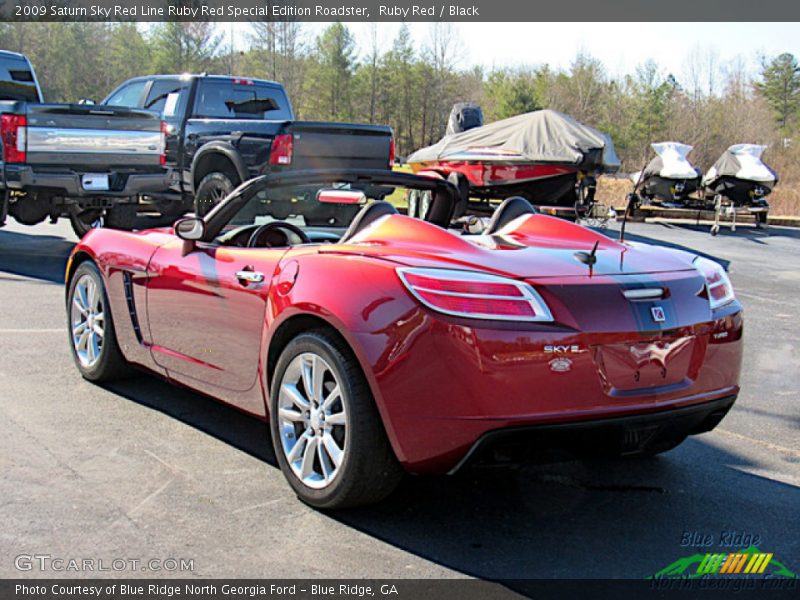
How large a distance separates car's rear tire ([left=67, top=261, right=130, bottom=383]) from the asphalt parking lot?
0.13 metres

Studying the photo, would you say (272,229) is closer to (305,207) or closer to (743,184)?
(305,207)

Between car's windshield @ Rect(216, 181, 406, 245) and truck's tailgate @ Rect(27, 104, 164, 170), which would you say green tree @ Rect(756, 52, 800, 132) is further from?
car's windshield @ Rect(216, 181, 406, 245)

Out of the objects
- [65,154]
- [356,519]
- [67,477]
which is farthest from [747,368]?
[65,154]

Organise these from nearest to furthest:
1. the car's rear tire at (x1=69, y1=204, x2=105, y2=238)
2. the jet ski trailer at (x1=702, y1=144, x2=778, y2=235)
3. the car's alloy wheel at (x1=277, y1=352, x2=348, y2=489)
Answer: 1. the car's alloy wheel at (x1=277, y1=352, x2=348, y2=489)
2. the car's rear tire at (x1=69, y1=204, x2=105, y2=238)
3. the jet ski trailer at (x1=702, y1=144, x2=778, y2=235)

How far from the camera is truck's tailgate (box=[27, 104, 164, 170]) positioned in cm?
1146

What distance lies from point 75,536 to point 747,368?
4938mm

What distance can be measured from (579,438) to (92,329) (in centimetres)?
341

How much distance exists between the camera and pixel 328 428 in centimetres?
381

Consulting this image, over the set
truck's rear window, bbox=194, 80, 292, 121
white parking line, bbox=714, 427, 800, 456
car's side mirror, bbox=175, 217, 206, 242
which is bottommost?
white parking line, bbox=714, 427, 800, 456

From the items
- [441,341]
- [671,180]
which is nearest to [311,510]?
[441,341]

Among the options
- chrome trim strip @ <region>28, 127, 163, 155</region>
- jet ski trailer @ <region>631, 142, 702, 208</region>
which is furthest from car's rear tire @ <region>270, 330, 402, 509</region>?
jet ski trailer @ <region>631, 142, 702, 208</region>

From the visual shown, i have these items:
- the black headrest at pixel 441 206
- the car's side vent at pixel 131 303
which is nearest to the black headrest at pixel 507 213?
the black headrest at pixel 441 206

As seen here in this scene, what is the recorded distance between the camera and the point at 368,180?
15.7 feet

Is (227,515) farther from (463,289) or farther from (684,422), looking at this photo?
(684,422)
